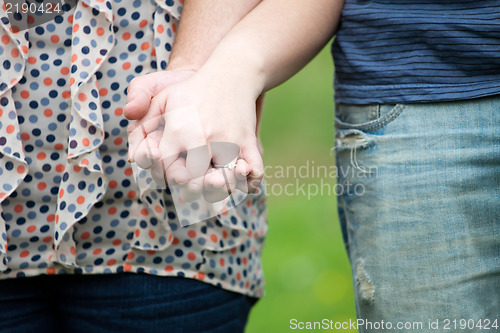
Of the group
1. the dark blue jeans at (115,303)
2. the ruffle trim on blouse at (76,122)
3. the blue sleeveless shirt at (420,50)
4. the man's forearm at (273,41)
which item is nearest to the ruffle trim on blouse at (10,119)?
the ruffle trim on blouse at (76,122)

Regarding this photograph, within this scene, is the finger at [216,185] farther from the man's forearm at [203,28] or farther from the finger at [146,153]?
the man's forearm at [203,28]

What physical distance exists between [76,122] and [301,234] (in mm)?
2529

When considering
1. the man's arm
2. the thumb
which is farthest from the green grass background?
the thumb

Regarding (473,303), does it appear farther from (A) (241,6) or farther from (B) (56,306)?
(B) (56,306)

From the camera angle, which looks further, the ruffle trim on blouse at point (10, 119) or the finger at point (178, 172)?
the ruffle trim on blouse at point (10, 119)

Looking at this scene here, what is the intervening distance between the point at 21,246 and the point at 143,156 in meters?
0.39

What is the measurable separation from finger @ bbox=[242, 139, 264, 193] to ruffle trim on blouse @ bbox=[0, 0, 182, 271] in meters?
0.30

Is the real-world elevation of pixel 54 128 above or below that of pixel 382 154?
above

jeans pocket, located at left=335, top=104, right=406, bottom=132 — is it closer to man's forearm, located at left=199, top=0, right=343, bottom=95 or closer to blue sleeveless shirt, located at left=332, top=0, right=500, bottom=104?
blue sleeveless shirt, located at left=332, top=0, right=500, bottom=104

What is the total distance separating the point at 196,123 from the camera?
34.7 inches

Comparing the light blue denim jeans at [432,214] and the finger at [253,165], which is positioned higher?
the finger at [253,165]

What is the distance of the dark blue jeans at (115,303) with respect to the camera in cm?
116

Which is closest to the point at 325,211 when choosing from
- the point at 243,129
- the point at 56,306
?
the point at 56,306

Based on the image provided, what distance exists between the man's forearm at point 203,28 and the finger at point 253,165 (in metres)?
0.20
